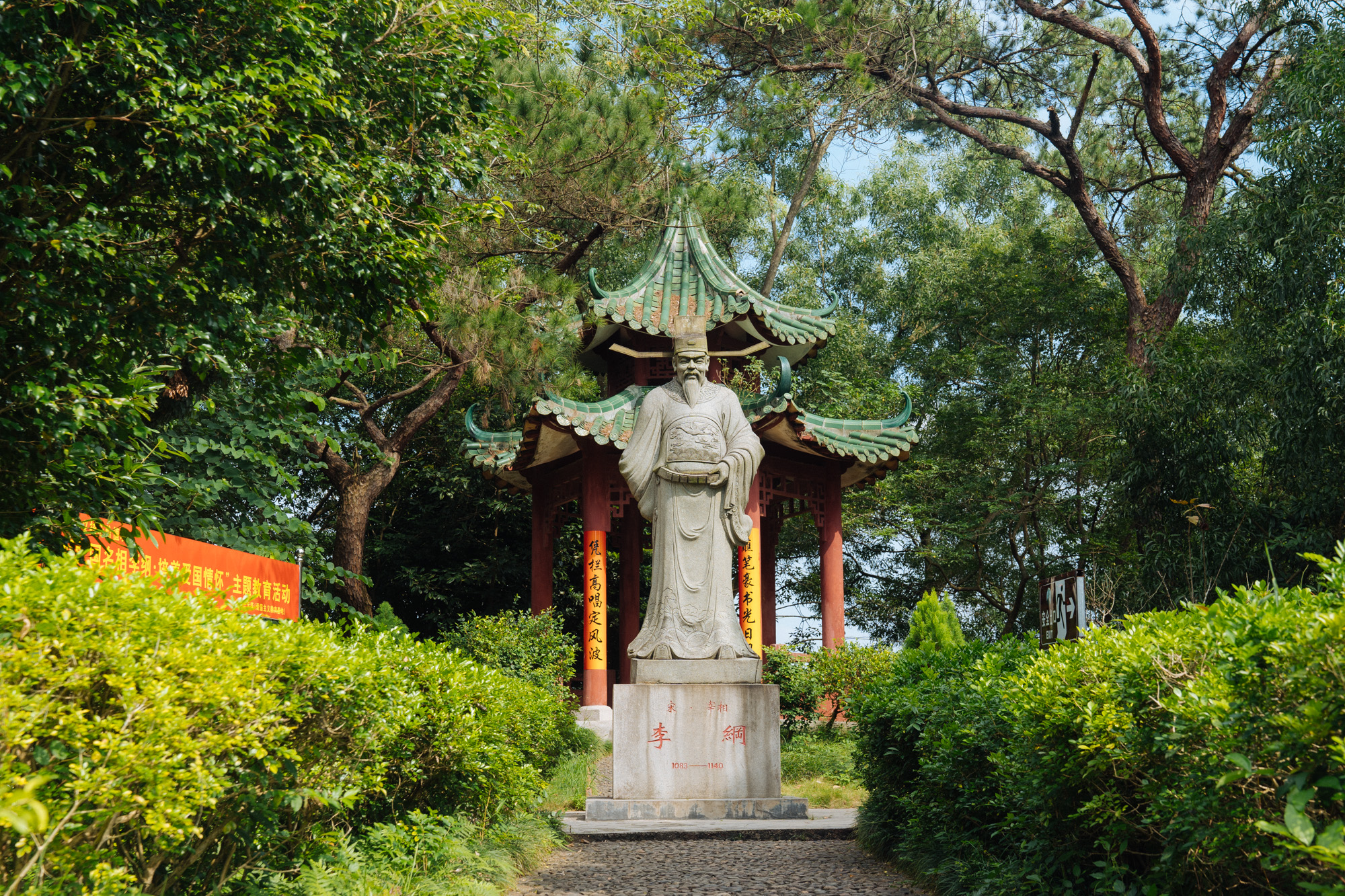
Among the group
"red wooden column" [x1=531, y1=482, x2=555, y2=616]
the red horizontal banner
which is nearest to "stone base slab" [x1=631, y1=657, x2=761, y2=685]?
the red horizontal banner

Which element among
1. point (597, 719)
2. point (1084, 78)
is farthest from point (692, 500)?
point (1084, 78)

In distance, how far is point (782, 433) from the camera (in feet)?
46.0

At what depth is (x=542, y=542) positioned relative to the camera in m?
15.4

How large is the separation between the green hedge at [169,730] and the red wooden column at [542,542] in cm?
1000

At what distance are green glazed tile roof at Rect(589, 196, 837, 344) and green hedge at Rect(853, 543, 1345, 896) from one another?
810 centimetres

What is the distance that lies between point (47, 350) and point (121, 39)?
155 cm

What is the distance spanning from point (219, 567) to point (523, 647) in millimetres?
5442

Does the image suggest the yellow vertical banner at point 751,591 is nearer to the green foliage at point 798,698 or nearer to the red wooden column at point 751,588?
the red wooden column at point 751,588

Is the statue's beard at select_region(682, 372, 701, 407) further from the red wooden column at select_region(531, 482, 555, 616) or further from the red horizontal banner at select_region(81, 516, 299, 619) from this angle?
the red wooden column at select_region(531, 482, 555, 616)

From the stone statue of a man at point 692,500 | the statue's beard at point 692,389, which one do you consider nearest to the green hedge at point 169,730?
the stone statue of a man at point 692,500

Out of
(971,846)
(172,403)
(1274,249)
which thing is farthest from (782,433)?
(971,846)

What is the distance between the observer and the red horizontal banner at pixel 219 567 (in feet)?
21.7

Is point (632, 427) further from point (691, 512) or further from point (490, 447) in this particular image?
point (691, 512)

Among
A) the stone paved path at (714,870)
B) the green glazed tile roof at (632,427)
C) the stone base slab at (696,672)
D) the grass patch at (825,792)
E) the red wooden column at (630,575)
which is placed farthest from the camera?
the red wooden column at (630,575)
